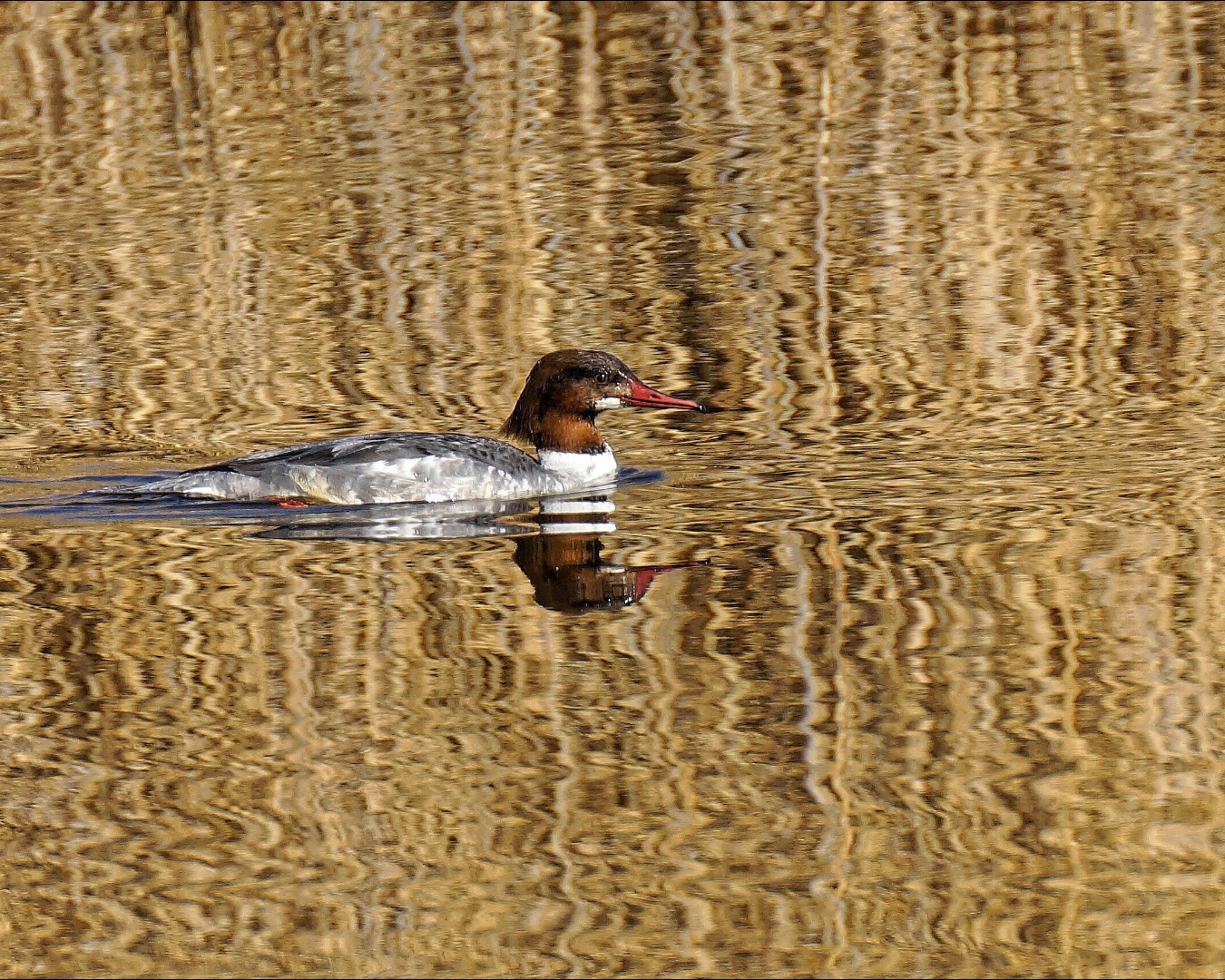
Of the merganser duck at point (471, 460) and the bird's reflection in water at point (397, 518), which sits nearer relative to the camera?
the bird's reflection in water at point (397, 518)

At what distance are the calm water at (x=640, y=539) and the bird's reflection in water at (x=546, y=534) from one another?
4cm

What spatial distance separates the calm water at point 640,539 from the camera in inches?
222

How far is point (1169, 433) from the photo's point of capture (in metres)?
9.97

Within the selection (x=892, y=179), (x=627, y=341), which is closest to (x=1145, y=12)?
(x=892, y=179)

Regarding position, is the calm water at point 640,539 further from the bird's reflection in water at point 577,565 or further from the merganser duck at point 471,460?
the merganser duck at point 471,460

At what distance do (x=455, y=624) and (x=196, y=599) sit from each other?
1.03 meters

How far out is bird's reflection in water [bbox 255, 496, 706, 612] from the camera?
828 centimetres

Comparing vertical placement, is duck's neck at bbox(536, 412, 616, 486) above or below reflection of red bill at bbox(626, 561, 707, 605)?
above

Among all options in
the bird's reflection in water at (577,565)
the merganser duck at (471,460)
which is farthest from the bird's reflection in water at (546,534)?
the merganser duck at (471,460)

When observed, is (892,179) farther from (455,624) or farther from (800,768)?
(800,768)

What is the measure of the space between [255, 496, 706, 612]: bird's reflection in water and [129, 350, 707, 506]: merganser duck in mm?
113

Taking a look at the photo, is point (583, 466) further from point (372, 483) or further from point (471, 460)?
point (372, 483)

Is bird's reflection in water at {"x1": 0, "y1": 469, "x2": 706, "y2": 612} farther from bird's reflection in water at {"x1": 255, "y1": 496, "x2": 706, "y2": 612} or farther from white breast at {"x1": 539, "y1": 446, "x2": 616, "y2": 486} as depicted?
white breast at {"x1": 539, "y1": 446, "x2": 616, "y2": 486}

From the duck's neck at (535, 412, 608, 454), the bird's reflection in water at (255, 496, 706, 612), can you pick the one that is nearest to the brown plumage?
the duck's neck at (535, 412, 608, 454)
